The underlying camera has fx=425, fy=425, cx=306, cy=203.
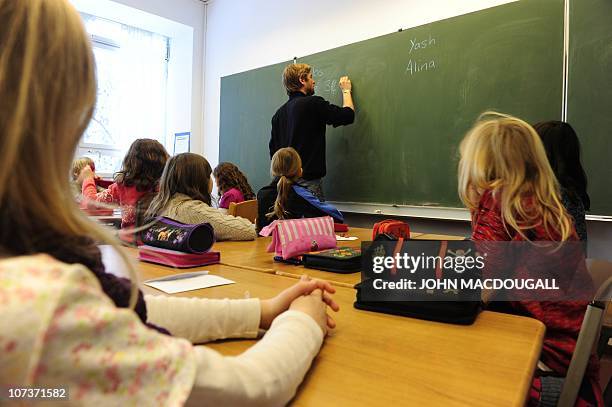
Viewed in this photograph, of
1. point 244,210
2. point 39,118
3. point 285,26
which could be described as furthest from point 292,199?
point 285,26

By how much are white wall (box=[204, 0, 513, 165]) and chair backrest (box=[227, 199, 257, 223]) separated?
1.79 metres

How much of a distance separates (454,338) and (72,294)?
71cm

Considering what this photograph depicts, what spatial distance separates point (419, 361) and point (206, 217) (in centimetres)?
154

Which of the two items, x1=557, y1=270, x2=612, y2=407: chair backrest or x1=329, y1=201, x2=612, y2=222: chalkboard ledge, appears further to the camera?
x1=329, y1=201, x2=612, y2=222: chalkboard ledge

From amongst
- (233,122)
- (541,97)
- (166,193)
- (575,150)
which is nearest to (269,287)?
(166,193)

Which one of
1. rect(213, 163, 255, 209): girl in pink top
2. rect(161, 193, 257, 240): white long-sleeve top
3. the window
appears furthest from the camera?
the window

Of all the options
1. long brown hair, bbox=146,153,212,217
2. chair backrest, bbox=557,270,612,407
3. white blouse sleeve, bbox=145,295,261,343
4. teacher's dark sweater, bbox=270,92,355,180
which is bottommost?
chair backrest, bbox=557,270,612,407

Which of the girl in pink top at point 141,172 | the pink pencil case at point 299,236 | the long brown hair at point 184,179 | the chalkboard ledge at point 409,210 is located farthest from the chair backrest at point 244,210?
the pink pencil case at point 299,236

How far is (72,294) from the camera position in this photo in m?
0.38

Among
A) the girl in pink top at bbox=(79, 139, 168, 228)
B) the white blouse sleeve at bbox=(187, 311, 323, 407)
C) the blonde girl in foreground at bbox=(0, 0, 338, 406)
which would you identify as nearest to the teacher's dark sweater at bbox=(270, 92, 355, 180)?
the girl in pink top at bbox=(79, 139, 168, 228)

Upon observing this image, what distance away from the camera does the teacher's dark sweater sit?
3.53m

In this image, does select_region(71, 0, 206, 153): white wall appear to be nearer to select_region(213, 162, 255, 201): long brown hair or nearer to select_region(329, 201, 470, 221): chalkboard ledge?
select_region(213, 162, 255, 201): long brown hair

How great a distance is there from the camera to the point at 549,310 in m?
1.19

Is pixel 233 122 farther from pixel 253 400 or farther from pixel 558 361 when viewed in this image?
pixel 253 400
